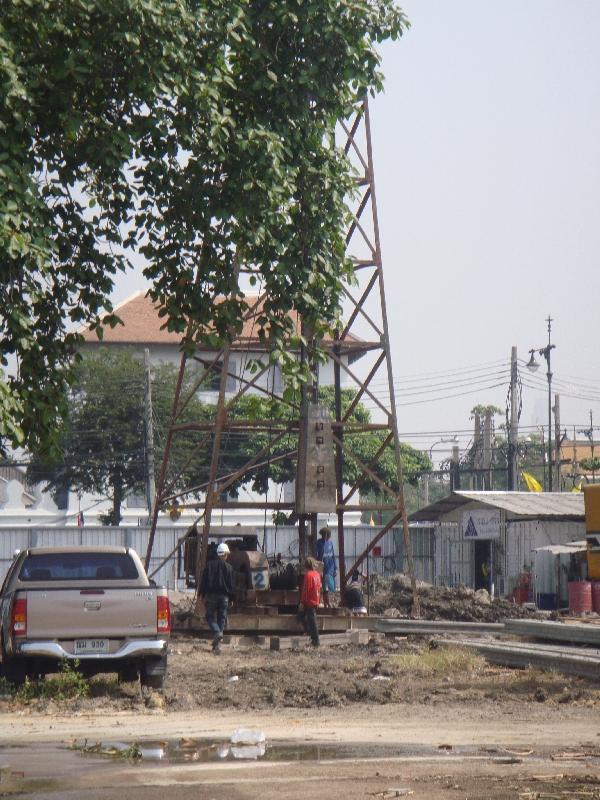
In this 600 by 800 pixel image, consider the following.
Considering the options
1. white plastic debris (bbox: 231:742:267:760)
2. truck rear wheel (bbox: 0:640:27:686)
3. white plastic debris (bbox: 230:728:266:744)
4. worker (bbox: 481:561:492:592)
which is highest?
worker (bbox: 481:561:492:592)

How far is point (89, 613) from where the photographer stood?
51.5ft

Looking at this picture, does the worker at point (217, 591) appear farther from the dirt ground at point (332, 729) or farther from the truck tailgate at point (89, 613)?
the truck tailgate at point (89, 613)

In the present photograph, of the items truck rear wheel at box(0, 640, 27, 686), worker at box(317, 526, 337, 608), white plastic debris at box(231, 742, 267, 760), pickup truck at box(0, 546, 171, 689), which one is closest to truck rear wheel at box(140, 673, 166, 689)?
pickup truck at box(0, 546, 171, 689)

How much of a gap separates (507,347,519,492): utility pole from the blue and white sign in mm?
11202

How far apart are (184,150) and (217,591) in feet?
37.4

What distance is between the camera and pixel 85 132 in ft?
46.6

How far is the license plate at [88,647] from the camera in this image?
1567 cm

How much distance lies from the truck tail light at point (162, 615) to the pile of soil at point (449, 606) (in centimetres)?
1713

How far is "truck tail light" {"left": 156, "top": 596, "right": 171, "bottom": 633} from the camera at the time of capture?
15.9 m

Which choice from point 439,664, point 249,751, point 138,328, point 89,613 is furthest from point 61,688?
point 138,328

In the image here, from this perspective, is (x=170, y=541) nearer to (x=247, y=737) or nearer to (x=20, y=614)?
(x=20, y=614)

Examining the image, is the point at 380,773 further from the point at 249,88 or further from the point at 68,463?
the point at 68,463

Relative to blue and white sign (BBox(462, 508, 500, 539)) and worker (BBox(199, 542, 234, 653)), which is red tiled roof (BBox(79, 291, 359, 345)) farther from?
worker (BBox(199, 542, 234, 653))

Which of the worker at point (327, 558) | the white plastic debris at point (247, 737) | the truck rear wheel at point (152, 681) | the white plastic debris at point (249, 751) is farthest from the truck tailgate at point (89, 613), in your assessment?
the worker at point (327, 558)
